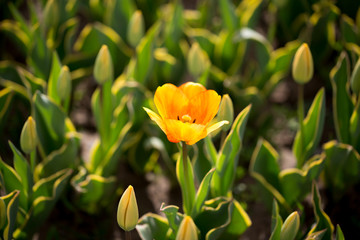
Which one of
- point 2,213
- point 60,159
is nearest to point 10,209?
point 2,213

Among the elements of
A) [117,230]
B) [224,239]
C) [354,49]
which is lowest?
[117,230]

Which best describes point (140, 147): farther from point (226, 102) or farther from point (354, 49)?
point (354, 49)

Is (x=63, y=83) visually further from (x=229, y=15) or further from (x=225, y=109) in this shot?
(x=229, y=15)

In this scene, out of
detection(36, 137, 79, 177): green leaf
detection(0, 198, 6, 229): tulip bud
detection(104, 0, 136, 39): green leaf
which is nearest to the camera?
detection(0, 198, 6, 229): tulip bud

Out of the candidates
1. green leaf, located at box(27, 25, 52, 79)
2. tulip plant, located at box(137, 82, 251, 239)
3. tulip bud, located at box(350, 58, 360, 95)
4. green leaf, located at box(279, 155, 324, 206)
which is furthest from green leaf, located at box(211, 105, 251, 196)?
green leaf, located at box(27, 25, 52, 79)

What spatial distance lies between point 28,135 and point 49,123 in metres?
0.29

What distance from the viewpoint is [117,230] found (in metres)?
2.09

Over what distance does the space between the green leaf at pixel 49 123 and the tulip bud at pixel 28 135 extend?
0.22 m

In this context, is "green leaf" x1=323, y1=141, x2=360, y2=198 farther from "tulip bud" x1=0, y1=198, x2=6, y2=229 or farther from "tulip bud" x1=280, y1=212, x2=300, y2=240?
"tulip bud" x1=0, y1=198, x2=6, y2=229

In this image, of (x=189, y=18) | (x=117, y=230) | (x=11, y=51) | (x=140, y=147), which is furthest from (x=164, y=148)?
(x=11, y=51)

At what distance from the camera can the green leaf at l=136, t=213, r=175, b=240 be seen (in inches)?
63.0

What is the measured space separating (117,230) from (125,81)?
576mm

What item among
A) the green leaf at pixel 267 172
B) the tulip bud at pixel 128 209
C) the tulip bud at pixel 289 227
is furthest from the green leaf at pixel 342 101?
the tulip bud at pixel 128 209

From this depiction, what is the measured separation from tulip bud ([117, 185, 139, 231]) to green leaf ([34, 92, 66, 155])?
2.08ft
